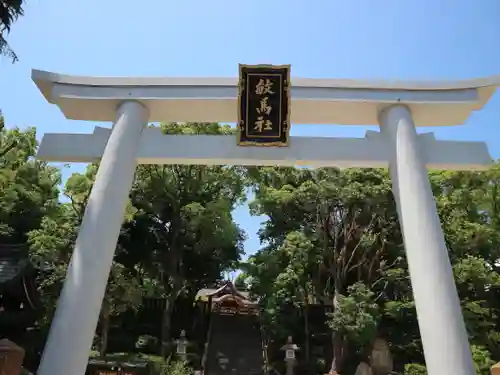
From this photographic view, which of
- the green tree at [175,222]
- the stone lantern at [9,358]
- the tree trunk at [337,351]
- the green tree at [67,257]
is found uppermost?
the green tree at [175,222]

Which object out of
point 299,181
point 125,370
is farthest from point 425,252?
point 299,181

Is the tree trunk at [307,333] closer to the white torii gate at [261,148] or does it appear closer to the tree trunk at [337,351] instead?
the tree trunk at [337,351]

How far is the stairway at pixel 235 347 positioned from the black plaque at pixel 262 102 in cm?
1272

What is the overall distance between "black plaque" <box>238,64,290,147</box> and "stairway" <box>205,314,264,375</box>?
12722mm

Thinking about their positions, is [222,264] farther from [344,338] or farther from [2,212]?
[2,212]

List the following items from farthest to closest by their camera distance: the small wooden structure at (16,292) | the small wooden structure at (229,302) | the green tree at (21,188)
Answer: the small wooden structure at (229,302) < the green tree at (21,188) < the small wooden structure at (16,292)

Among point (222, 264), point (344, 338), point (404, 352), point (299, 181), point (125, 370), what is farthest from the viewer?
point (222, 264)

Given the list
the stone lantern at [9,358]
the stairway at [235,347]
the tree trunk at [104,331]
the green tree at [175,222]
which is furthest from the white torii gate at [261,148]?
the stairway at [235,347]

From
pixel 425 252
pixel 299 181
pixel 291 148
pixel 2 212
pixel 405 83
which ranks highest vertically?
pixel 299 181

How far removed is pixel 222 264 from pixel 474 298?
11.2m

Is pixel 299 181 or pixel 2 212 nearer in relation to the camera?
pixel 2 212

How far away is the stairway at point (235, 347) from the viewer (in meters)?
17.7

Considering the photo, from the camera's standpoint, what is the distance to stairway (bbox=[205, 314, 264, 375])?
17.7m

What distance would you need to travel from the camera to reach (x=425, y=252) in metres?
5.51
